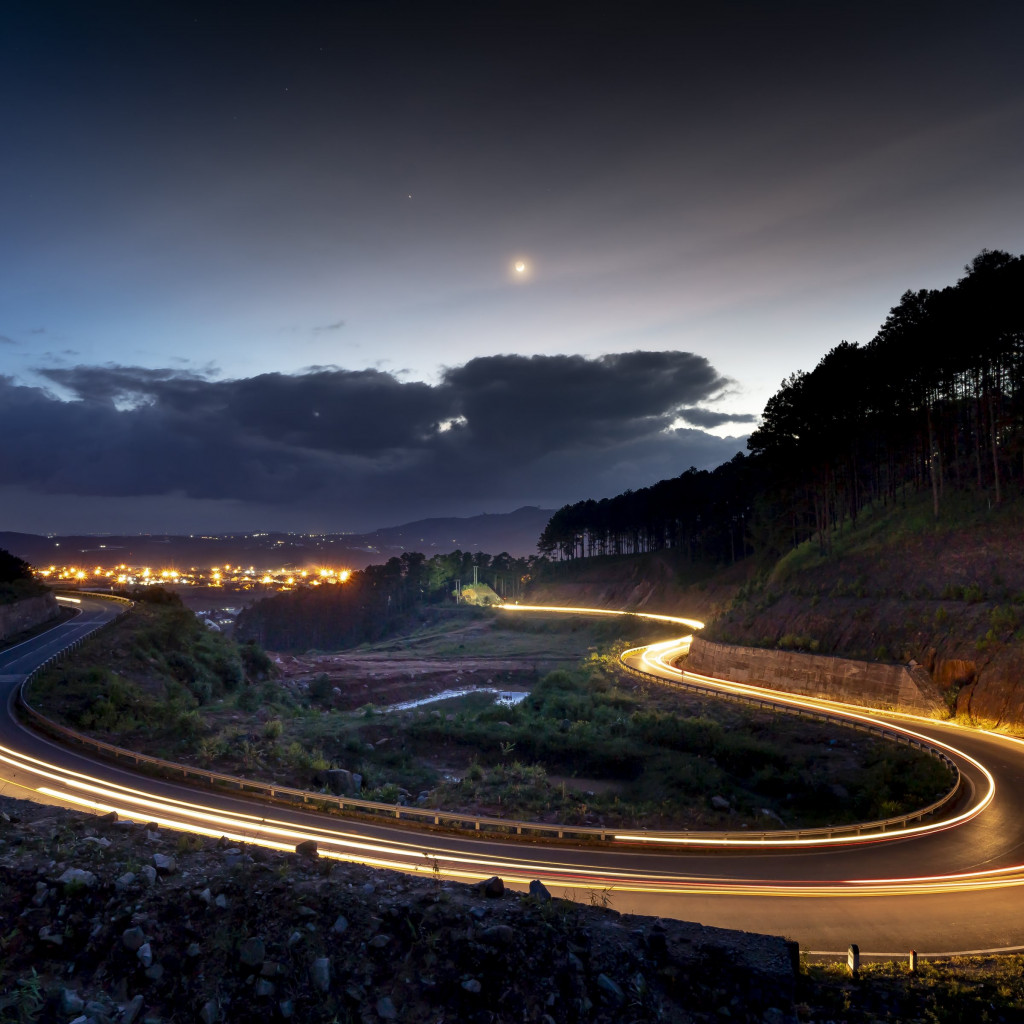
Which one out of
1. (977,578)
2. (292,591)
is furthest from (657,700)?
(292,591)

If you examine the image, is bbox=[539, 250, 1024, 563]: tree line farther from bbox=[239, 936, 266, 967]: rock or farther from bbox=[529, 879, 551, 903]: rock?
bbox=[239, 936, 266, 967]: rock

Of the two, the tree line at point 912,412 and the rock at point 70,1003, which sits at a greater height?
the tree line at point 912,412

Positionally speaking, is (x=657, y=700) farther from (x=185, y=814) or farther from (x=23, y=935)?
(x=23, y=935)

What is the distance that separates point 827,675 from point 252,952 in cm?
4283

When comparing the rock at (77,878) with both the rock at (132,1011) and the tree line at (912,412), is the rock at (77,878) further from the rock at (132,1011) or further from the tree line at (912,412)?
the tree line at (912,412)

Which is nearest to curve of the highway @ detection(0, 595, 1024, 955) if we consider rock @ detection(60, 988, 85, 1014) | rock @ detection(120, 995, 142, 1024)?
rock @ detection(120, 995, 142, 1024)

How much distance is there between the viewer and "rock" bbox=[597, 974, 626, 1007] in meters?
7.76

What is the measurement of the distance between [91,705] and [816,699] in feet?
141

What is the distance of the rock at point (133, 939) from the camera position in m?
8.32

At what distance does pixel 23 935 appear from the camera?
8.65 m

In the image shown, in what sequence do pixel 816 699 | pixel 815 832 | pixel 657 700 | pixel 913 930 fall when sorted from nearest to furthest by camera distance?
1. pixel 913 930
2. pixel 815 832
3. pixel 816 699
4. pixel 657 700

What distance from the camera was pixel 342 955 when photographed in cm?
830

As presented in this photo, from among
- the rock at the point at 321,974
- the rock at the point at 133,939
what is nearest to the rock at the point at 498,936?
the rock at the point at 321,974

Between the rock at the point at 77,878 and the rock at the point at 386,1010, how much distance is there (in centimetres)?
506
